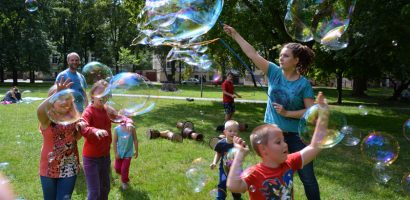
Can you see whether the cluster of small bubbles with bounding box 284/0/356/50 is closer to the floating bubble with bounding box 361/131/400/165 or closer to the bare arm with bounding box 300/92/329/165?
the floating bubble with bounding box 361/131/400/165

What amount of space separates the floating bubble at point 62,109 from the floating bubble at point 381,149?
3881 mm

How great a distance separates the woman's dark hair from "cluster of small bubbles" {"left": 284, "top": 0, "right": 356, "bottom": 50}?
1652 mm

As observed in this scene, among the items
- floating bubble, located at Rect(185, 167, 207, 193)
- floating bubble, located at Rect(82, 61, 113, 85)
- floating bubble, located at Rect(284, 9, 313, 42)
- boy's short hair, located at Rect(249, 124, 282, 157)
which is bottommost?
floating bubble, located at Rect(185, 167, 207, 193)

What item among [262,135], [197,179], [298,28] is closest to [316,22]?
[298,28]

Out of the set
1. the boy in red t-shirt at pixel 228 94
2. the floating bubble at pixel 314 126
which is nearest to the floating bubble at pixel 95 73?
the floating bubble at pixel 314 126

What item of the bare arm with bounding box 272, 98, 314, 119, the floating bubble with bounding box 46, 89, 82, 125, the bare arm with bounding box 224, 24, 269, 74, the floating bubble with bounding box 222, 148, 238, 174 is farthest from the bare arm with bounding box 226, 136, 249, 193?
the floating bubble with bounding box 46, 89, 82, 125

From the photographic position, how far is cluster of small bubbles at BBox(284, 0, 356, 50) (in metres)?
Result: 5.73

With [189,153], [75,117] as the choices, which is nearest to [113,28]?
[189,153]

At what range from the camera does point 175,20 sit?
5355 millimetres

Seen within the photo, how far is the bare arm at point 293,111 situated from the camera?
404cm

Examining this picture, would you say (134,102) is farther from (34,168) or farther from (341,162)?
(341,162)

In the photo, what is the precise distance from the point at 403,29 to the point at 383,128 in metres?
3.49

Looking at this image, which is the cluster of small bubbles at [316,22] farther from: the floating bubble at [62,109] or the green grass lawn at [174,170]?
the floating bubble at [62,109]

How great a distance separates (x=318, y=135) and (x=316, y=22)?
2890 millimetres
